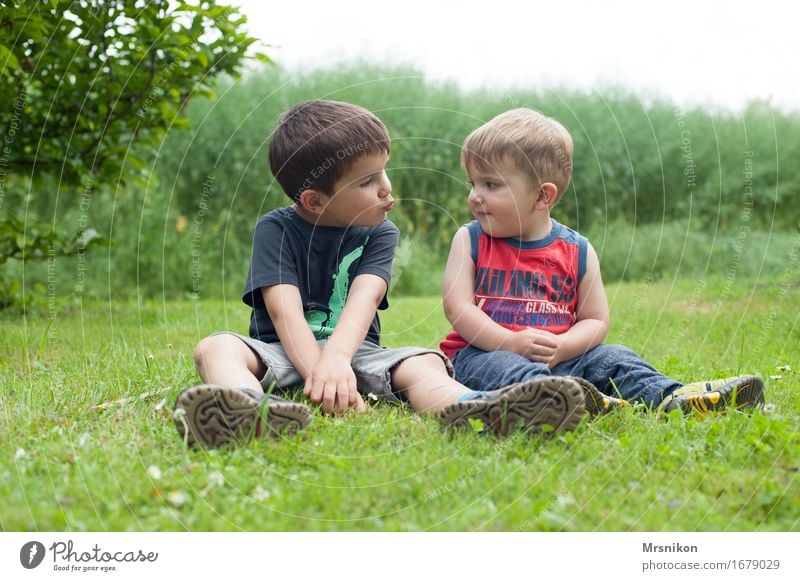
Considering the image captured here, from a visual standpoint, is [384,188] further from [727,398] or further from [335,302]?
[727,398]

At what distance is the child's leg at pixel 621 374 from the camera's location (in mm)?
2684

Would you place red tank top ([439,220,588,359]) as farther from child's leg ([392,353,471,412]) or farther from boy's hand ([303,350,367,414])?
boy's hand ([303,350,367,414])

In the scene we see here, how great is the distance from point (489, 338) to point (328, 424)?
2.27 ft

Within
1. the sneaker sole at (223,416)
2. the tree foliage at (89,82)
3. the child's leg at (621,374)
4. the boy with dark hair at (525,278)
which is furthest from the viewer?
the tree foliage at (89,82)

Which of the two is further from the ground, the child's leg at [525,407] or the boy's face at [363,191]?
the boy's face at [363,191]

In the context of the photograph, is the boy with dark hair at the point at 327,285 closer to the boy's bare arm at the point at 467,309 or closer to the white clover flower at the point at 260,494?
the boy's bare arm at the point at 467,309

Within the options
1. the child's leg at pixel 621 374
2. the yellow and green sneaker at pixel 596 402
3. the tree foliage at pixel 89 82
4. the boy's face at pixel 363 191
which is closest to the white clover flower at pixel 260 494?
the yellow and green sneaker at pixel 596 402

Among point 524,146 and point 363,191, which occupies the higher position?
point 524,146

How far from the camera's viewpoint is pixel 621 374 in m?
2.77

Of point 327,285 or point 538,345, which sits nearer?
point 538,345

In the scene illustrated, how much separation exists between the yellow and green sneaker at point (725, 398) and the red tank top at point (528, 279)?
0.53m

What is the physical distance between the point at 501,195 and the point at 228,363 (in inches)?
41.3
